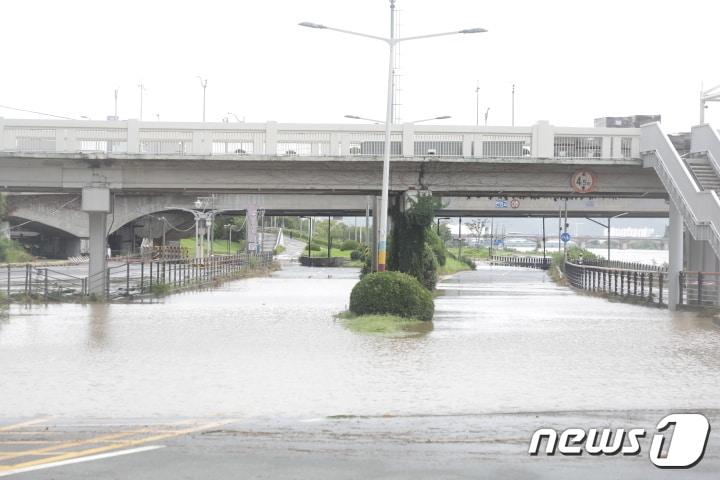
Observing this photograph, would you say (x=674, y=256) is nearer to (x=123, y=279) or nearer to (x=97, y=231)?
(x=97, y=231)

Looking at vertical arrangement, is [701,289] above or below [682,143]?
below

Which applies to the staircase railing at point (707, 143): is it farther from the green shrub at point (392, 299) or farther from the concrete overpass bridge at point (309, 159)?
the green shrub at point (392, 299)

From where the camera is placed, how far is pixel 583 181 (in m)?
35.4

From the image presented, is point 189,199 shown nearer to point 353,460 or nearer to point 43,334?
Answer: point 43,334

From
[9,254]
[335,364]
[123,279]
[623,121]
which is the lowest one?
[123,279]

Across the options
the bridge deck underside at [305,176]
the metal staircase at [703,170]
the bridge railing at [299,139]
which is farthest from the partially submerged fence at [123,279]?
the metal staircase at [703,170]

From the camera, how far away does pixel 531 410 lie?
460 inches

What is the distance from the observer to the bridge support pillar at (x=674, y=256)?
3278 cm

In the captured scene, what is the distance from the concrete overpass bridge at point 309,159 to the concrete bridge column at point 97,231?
43mm

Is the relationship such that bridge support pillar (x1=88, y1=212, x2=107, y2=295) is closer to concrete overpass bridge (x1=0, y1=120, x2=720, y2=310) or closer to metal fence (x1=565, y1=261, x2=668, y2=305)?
concrete overpass bridge (x1=0, y1=120, x2=720, y2=310)

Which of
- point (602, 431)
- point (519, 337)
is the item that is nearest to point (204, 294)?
point (519, 337)

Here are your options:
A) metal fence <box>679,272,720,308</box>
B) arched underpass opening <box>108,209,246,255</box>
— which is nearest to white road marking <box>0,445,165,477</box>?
metal fence <box>679,272,720,308</box>

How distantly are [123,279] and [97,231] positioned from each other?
1371 centimetres

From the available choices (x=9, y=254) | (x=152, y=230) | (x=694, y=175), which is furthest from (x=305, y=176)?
(x=152, y=230)
